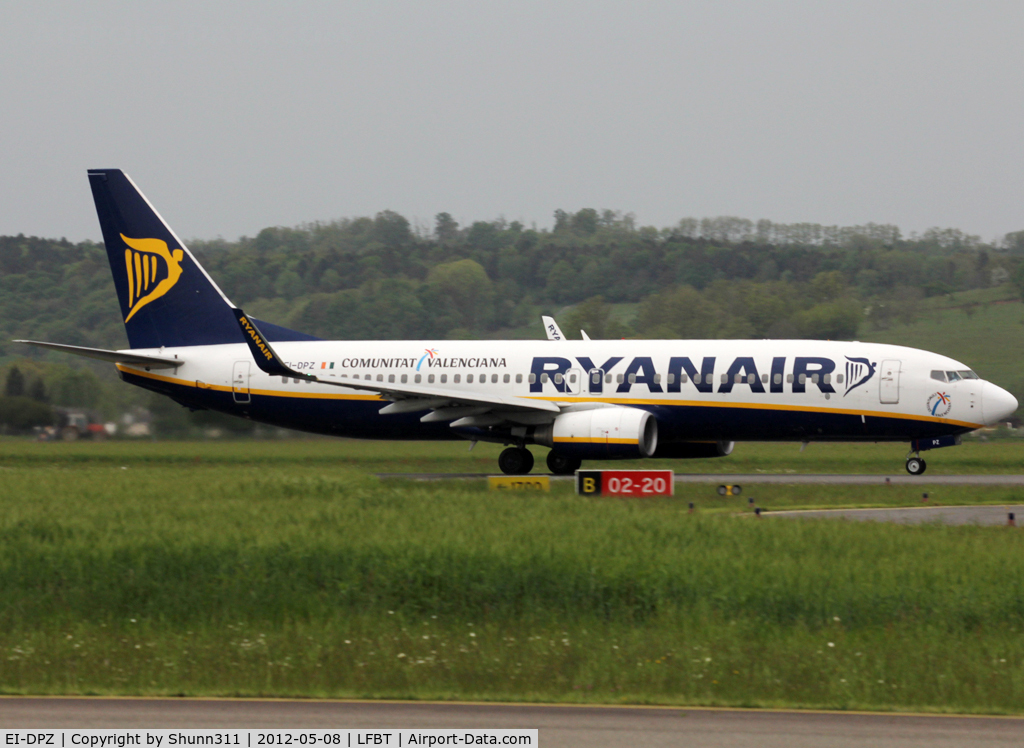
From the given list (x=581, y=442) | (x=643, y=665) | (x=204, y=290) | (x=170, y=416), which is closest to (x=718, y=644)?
(x=643, y=665)

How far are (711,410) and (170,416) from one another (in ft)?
71.0

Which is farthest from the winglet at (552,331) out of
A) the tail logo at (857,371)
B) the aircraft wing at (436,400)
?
the tail logo at (857,371)

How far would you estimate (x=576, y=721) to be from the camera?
1048 centimetres

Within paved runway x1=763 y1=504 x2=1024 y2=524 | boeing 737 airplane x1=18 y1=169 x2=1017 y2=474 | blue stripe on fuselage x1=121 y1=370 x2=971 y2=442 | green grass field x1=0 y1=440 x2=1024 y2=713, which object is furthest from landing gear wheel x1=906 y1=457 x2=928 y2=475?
green grass field x1=0 y1=440 x2=1024 y2=713

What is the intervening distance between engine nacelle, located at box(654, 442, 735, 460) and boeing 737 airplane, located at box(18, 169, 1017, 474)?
5 cm

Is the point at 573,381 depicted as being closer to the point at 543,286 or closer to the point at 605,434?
the point at 605,434

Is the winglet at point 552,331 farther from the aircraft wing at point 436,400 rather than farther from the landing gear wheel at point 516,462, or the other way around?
the landing gear wheel at point 516,462

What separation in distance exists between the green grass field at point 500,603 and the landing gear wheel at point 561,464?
14.2 m

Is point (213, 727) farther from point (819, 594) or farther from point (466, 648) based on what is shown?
point (819, 594)

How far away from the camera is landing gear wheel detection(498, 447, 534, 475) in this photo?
3522 cm

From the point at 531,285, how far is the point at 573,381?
139652 mm

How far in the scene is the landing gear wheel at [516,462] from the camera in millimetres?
35219
